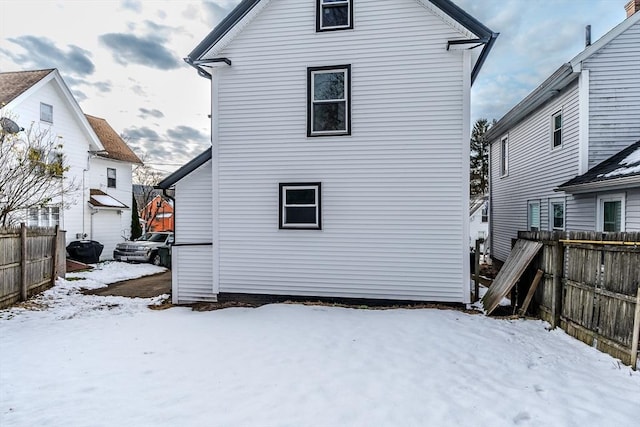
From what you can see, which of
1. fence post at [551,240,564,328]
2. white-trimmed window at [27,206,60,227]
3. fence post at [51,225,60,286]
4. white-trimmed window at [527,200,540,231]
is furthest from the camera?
white-trimmed window at [27,206,60,227]

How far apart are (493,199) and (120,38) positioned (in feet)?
63.5

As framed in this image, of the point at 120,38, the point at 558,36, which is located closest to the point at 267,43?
the point at 120,38

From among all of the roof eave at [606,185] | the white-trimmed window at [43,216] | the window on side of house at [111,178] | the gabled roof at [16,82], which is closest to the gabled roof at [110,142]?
the window on side of house at [111,178]

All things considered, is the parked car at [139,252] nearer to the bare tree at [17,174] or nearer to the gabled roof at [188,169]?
the bare tree at [17,174]

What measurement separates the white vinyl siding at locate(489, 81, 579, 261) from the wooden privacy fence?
17.2 feet

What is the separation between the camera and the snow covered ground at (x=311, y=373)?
3734mm

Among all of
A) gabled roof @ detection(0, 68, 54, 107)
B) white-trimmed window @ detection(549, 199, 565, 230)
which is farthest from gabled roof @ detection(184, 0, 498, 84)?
gabled roof @ detection(0, 68, 54, 107)

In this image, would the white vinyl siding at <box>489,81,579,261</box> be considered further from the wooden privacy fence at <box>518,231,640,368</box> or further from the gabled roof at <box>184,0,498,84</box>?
the wooden privacy fence at <box>518,231,640,368</box>

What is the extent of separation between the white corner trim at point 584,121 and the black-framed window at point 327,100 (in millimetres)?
6550

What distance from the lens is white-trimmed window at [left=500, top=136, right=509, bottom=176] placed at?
16.4 m

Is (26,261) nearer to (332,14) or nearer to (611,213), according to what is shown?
(332,14)

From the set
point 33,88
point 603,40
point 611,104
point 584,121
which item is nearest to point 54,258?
point 33,88

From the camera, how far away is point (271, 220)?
8.95 m

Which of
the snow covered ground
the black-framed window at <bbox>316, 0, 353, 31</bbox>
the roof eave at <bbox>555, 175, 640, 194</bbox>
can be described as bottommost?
the snow covered ground
